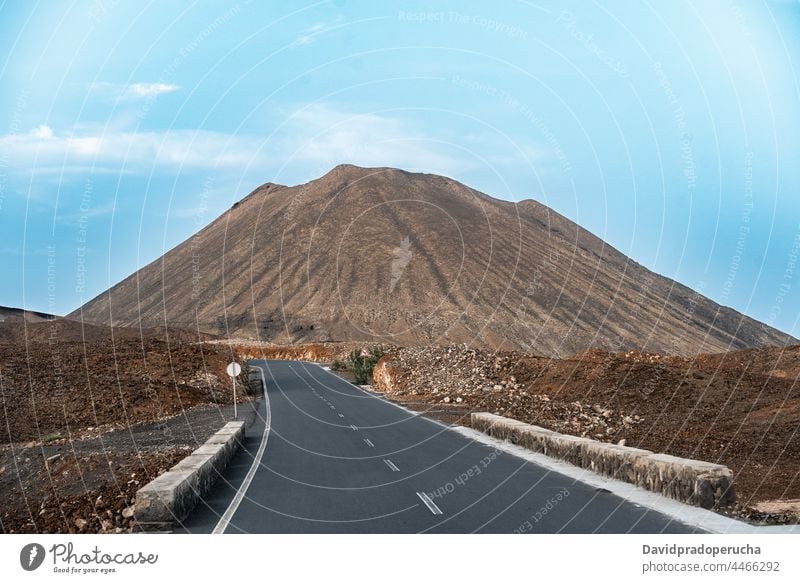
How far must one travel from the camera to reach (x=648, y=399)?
34.3 m

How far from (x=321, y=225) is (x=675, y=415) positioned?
130066mm

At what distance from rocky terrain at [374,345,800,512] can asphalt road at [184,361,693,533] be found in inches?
113

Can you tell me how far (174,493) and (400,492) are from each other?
403 centimetres

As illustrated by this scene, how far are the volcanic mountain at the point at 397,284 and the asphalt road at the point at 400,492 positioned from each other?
9217 centimetres

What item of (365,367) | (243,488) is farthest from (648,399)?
(365,367)

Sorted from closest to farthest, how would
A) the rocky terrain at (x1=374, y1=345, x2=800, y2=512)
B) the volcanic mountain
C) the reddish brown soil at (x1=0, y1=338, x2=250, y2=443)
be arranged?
the rocky terrain at (x1=374, y1=345, x2=800, y2=512), the reddish brown soil at (x1=0, y1=338, x2=250, y2=443), the volcanic mountain

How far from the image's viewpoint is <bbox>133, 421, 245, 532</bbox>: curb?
11797 millimetres

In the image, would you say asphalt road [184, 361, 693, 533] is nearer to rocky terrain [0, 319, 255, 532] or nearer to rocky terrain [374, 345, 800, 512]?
rocky terrain [0, 319, 255, 532]

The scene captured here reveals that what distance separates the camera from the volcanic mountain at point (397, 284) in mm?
125750

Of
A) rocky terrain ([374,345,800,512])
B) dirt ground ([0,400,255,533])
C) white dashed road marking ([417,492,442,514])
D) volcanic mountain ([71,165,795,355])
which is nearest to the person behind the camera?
white dashed road marking ([417,492,442,514])

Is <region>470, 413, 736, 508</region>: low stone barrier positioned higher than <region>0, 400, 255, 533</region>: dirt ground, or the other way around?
<region>470, 413, 736, 508</region>: low stone barrier

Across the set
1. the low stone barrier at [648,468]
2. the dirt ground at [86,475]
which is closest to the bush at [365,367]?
the dirt ground at [86,475]

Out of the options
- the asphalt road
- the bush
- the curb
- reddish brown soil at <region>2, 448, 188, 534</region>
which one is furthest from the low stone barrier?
the bush

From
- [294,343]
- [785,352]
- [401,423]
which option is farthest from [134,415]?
[294,343]
